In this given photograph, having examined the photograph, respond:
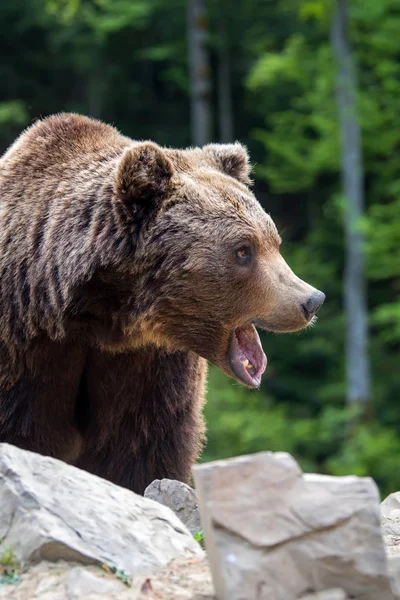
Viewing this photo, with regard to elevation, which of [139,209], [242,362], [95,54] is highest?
[95,54]

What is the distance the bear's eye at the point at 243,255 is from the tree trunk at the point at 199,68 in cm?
1771

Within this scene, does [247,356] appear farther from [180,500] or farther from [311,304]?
[180,500]

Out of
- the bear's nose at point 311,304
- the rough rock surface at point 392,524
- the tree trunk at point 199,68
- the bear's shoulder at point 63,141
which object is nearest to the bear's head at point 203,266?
the bear's nose at point 311,304

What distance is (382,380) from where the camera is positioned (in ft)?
73.2

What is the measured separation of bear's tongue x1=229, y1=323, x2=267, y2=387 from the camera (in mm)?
5191

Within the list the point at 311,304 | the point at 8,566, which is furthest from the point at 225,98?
the point at 8,566

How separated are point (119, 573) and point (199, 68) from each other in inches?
789

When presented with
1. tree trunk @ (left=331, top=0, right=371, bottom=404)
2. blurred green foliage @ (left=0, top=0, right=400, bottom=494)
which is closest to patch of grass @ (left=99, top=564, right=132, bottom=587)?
blurred green foliage @ (left=0, top=0, right=400, bottom=494)

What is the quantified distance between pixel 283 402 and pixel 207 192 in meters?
17.7

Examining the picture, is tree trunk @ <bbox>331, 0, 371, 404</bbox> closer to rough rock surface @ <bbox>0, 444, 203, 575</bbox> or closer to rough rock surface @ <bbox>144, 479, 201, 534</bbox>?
rough rock surface @ <bbox>144, 479, 201, 534</bbox>

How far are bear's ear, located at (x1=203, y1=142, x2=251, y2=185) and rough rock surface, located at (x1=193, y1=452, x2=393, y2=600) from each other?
2478 millimetres

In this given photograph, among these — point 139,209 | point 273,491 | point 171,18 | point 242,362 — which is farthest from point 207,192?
point 171,18

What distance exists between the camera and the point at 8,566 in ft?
12.3

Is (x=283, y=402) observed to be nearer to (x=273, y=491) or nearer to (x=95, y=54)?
(x=95, y=54)
